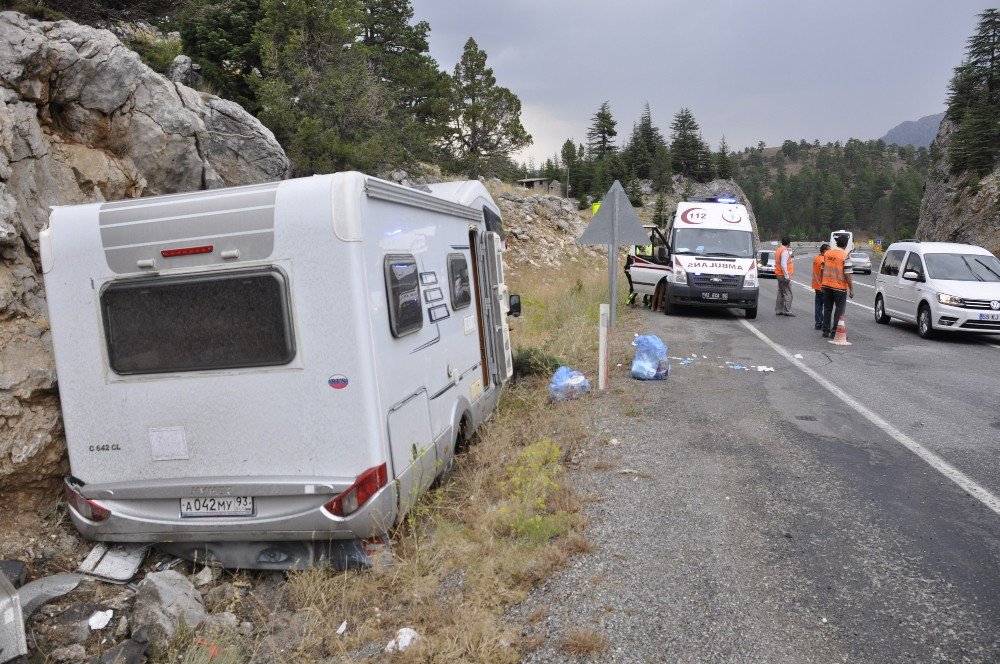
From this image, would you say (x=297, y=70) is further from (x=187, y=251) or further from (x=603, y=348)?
(x=187, y=251)

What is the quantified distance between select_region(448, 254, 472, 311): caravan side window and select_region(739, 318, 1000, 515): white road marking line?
4.40 m

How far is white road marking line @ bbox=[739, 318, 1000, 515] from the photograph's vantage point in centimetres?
493

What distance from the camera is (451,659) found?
11.0ft

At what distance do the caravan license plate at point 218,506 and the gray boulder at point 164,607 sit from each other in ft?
1.42

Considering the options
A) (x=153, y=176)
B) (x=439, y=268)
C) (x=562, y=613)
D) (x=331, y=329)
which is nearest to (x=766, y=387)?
(x=439, y=268)

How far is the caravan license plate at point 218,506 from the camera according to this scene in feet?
13.7

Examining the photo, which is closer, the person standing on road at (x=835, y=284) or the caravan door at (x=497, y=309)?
the caravan door at (x=497, y=309)

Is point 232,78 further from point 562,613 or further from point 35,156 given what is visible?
point 562,613

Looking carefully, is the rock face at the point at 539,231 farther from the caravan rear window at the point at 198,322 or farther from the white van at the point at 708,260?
the caravan rear window at the point at 198,322

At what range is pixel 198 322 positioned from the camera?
4.17 meters

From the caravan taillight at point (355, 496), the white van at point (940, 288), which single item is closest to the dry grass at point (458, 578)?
the caravan taillight at point (355, 496)

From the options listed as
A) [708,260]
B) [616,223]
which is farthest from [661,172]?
[616,223]

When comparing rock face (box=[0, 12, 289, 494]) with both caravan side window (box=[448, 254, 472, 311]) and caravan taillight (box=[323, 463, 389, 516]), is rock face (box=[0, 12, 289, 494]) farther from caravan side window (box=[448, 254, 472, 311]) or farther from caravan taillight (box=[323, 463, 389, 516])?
caravan side window (box=[448, 254, 472, 311])

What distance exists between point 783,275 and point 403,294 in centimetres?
1392
